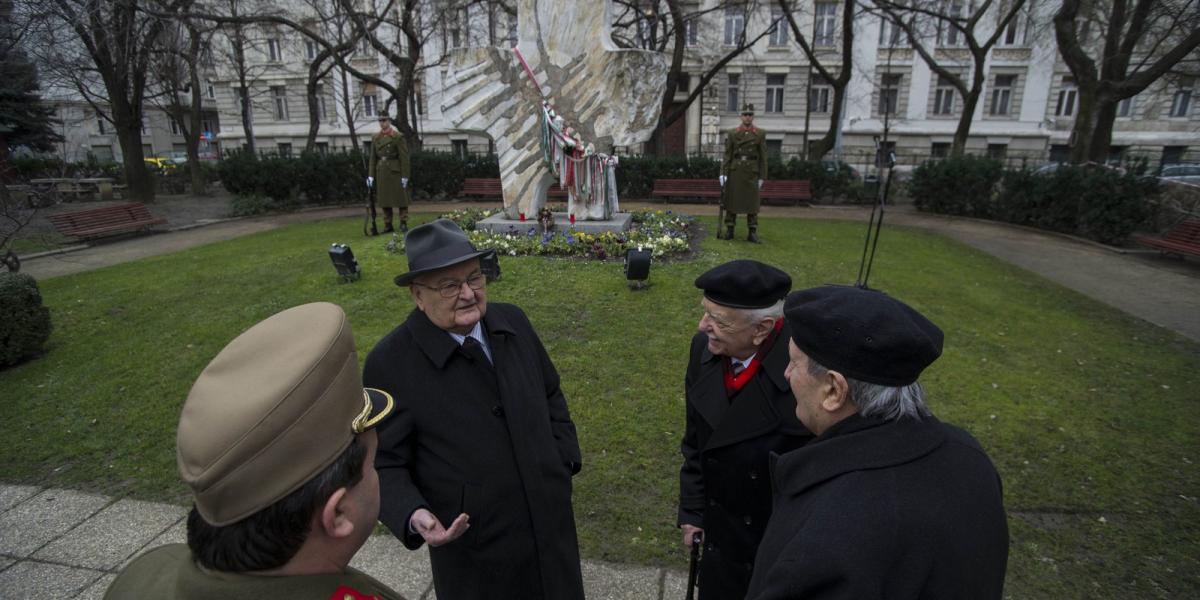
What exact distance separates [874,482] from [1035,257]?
12726mm

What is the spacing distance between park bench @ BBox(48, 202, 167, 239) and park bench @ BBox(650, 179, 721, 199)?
13.4 m

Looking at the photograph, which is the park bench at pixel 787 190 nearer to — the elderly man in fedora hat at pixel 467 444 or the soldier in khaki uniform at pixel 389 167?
the soldier in khaki uniform at pixel 389 167

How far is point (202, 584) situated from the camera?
1.04 metres

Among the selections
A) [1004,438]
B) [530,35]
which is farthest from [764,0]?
[1004,438]

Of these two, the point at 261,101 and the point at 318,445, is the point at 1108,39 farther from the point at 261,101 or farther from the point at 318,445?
the point at 261,101

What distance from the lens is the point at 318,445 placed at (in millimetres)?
1149

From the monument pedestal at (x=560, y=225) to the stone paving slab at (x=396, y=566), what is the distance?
24.5 feet

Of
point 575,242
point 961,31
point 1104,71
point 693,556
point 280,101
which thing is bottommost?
point 693,556

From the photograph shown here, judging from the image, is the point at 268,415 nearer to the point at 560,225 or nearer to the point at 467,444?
the point at 467,444

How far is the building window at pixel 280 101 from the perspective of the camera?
38.4m

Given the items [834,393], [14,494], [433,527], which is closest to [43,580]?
[14,494]

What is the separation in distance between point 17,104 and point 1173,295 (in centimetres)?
2968

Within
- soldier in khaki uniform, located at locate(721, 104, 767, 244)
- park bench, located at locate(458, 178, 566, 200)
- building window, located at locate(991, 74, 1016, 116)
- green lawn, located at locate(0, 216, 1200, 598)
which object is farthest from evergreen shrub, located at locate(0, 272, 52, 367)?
building window, located at locate(991, 74, 1016, 116)

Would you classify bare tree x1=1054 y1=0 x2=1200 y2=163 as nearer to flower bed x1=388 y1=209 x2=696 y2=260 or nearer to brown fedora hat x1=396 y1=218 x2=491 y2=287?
flower bed x1=388 y1=209 x2=696 y2=260
